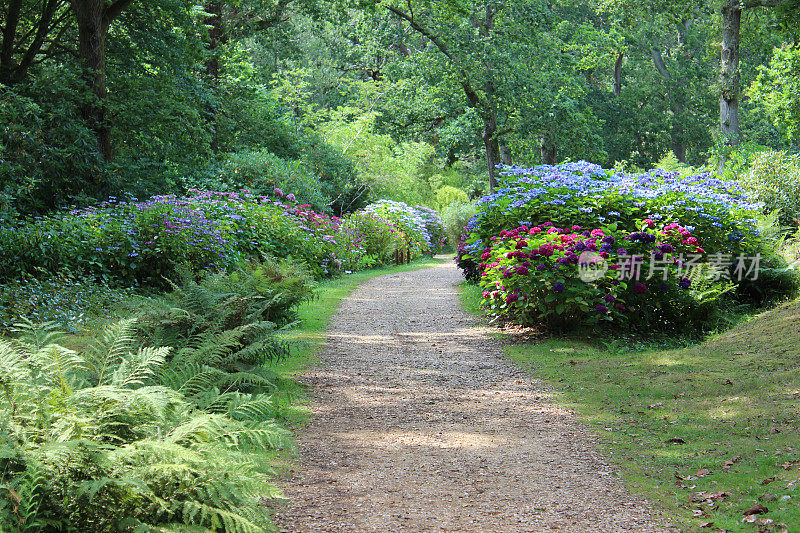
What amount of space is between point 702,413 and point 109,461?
4.17 m

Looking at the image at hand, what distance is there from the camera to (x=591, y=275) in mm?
7613

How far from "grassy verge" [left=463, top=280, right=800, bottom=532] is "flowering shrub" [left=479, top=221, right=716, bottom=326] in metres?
0.47

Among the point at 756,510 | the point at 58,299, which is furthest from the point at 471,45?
the point at 756,510

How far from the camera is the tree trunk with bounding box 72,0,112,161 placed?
11945 millimetres

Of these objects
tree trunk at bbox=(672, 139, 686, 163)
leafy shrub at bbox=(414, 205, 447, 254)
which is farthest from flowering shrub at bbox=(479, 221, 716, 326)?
tree trunk at bbox=(672, 139, 686, 163)

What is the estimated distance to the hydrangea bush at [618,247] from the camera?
25.2 feet

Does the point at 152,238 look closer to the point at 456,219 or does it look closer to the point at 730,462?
the point at 730,462

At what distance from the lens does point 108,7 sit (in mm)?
12227

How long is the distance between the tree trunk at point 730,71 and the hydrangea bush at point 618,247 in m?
6.93

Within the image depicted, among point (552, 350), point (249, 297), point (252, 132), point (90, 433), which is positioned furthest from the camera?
point (252, 132)

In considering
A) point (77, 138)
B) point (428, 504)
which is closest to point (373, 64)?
point (77, 138)

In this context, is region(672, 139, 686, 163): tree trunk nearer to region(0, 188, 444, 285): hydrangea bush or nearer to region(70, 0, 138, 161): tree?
region(0, 188, 444, 285): hydrangea bush

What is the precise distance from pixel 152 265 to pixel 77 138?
311cm

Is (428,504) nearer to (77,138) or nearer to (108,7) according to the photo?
(77,138)
